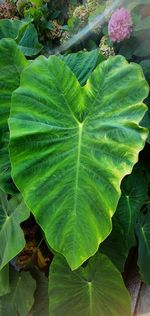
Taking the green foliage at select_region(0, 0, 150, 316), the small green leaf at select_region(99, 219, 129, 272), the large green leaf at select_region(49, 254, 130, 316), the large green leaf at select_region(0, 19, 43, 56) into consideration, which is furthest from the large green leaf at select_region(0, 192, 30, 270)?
the large green leaf at select_region(0, 19, 43, 56)

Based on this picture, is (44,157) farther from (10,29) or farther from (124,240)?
(10,29)

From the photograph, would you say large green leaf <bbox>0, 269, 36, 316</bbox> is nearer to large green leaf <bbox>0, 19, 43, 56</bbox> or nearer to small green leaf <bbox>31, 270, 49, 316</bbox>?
small green leaf <bbox>31, 270, 49, 316</bbox>

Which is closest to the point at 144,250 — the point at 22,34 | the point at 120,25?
the point at 120,25

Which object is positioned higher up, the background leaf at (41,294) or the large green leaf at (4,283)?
the large green leaf at (4,283)

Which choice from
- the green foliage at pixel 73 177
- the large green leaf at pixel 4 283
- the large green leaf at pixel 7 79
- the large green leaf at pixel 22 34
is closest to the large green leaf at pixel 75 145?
the green foliage at pixel 73 177

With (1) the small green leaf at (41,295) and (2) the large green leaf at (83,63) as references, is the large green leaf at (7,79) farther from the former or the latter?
(1) the small green leaf at (41,295)

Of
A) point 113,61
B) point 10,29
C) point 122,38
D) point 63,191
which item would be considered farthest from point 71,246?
point 10,29
